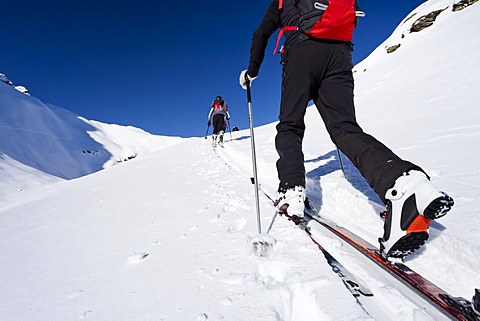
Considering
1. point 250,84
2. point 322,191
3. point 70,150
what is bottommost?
point 322,191

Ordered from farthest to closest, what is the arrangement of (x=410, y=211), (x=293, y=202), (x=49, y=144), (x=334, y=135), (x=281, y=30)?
(x=49, y=144)
(x=281, y=30)
(x=293, y=202)
(x=334, y=135)
(x=410, y=211)

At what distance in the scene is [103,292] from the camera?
48.2 inches

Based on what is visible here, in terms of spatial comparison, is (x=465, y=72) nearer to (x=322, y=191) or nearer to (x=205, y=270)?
(x=322, y=191)

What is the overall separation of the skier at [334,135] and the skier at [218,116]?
7.26m

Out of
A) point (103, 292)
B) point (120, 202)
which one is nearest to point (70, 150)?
point (120, 202)

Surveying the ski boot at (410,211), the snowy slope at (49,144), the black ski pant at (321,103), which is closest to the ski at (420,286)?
the ski boot at (410,211)

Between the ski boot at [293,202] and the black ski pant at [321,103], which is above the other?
the black ski pant at [321,103]

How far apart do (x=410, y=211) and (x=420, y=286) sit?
0.31 m

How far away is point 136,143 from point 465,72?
164ft

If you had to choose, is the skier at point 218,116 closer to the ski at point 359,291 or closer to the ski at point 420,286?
the ski at point 420,286

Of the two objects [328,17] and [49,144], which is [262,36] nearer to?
[328,17]

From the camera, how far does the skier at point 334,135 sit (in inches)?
44.4

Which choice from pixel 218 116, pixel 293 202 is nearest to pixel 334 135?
pixel 293 202

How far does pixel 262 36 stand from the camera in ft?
6.56
